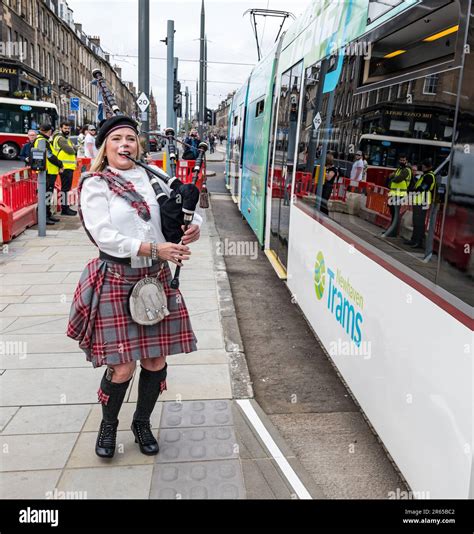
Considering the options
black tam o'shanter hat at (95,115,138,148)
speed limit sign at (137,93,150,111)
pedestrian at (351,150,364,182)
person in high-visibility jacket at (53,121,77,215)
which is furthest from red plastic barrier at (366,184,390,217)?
person in high-visibility jacket at (53,121,77,215)

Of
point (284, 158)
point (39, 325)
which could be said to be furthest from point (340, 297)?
point (284, 158)

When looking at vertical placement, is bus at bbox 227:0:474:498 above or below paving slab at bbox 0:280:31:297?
above

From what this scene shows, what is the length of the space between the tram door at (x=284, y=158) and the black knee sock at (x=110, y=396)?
156 inches

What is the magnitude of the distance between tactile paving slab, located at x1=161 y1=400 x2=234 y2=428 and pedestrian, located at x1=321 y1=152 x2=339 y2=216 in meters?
1.85

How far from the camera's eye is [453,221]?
235 cm

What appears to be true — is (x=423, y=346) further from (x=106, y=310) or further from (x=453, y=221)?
(x=106, y=310)

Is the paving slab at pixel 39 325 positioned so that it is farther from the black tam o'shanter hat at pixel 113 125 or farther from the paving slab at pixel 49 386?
the black tam o'shanter hat at pixel 113 125

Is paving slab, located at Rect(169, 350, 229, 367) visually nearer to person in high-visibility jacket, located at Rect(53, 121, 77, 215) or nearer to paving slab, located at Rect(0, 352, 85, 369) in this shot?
paving slab, located at Rect(0, 352, 85, 369)

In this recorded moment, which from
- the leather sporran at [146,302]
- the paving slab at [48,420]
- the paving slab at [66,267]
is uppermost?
the leather sporran at [146,302]

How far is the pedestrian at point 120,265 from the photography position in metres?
2.78

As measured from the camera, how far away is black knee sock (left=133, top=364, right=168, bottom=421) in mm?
3143

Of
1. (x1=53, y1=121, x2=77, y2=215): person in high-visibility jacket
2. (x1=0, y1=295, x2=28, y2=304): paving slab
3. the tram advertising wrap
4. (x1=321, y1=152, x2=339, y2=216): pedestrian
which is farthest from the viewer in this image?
(x1=53, y1=121, x2=77, y2=215): person in high-visibility jacket

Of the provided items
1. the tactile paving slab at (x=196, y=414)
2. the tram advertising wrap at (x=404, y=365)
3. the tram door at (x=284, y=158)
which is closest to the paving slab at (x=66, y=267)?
the tram door at (x=284, y=158)

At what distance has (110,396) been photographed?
3.05 meters
